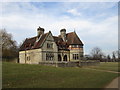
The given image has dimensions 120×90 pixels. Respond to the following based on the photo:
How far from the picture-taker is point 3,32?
210ft

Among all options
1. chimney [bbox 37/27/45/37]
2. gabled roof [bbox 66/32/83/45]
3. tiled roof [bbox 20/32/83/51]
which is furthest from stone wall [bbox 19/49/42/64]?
gabled roof [bbox 66/32/83/45]

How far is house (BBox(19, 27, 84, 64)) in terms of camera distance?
49562mm

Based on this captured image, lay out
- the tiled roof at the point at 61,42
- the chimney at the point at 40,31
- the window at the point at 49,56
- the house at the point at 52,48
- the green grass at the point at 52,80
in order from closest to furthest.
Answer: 1. the green grass at the point at 52,80
2. the house at the point at 52,48
3. the window at the point at 49,56
4. the tiled roof at the point at 61,42
5. the chimney at the point at 40,31

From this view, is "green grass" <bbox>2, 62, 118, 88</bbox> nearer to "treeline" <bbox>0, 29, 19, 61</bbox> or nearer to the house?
the house

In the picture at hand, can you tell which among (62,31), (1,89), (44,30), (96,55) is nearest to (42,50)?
(44,30)

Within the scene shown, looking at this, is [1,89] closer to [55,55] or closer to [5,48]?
[55,55]

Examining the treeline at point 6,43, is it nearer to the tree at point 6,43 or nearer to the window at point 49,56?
the tree at point 6,43

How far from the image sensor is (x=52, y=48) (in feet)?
168

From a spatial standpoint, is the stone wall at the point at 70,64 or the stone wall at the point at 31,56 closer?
the stone wall at the point at 70,64

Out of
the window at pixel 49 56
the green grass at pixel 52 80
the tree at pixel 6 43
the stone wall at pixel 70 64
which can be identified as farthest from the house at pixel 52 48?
the green grass at pixel 52 80

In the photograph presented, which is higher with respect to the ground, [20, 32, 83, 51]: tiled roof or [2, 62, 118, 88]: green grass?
[20, 32, 83, 51]: tiled roof

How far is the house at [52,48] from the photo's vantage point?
49562mm

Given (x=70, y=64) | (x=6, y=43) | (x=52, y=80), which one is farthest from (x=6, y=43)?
(x=52, y=80)

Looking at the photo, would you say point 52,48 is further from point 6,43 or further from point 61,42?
point 6,43
